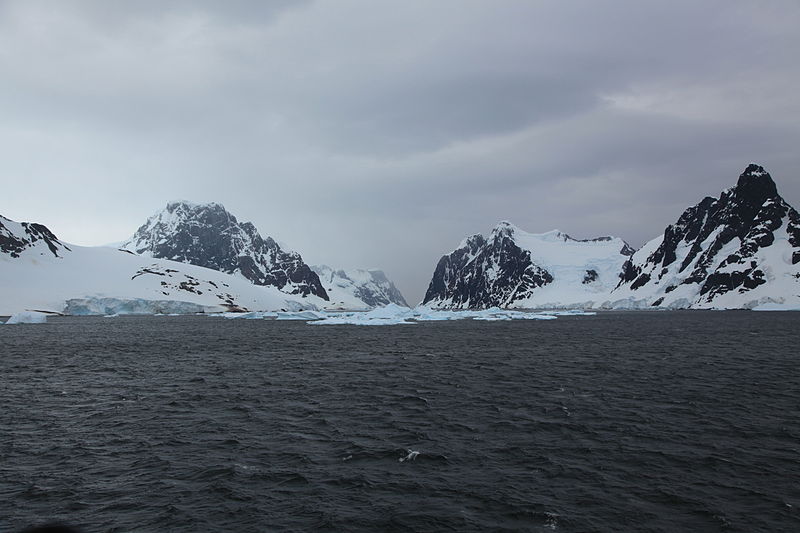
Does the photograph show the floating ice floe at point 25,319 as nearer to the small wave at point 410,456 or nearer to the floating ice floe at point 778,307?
the small wave at point 410,456

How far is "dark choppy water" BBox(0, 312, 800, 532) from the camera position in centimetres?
1446

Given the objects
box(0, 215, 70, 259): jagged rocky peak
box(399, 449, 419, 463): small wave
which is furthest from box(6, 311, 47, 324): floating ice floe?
box(399, 449, 419, 463): small wave

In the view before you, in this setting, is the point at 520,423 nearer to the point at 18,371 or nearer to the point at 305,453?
the point at 305,453

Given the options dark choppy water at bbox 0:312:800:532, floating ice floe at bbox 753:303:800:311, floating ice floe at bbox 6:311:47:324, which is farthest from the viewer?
floating ice floe at bbox 753:303:800:311

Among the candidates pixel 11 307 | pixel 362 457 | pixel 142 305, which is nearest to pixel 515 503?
pixel 362 457

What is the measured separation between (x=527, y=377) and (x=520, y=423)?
1472cm

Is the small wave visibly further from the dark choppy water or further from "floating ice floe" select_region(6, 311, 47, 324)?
"floating ice floe" select_region(6, 311, 47, 324)

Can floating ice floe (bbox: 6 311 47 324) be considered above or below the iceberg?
below

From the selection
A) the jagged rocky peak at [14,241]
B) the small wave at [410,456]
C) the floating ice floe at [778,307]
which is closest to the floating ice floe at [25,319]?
the jagged rocky peak at [14,241]

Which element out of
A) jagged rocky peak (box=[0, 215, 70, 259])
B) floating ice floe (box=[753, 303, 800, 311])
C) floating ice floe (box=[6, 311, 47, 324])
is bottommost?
floating ice floe (box=[6, 311, 47, 324])

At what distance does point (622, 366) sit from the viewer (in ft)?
144

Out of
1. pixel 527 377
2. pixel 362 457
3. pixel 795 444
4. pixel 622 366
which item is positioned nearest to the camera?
pixel 362 457

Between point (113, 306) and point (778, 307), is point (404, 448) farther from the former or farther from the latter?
point (778, 307)

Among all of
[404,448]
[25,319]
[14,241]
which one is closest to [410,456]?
[404,448]
